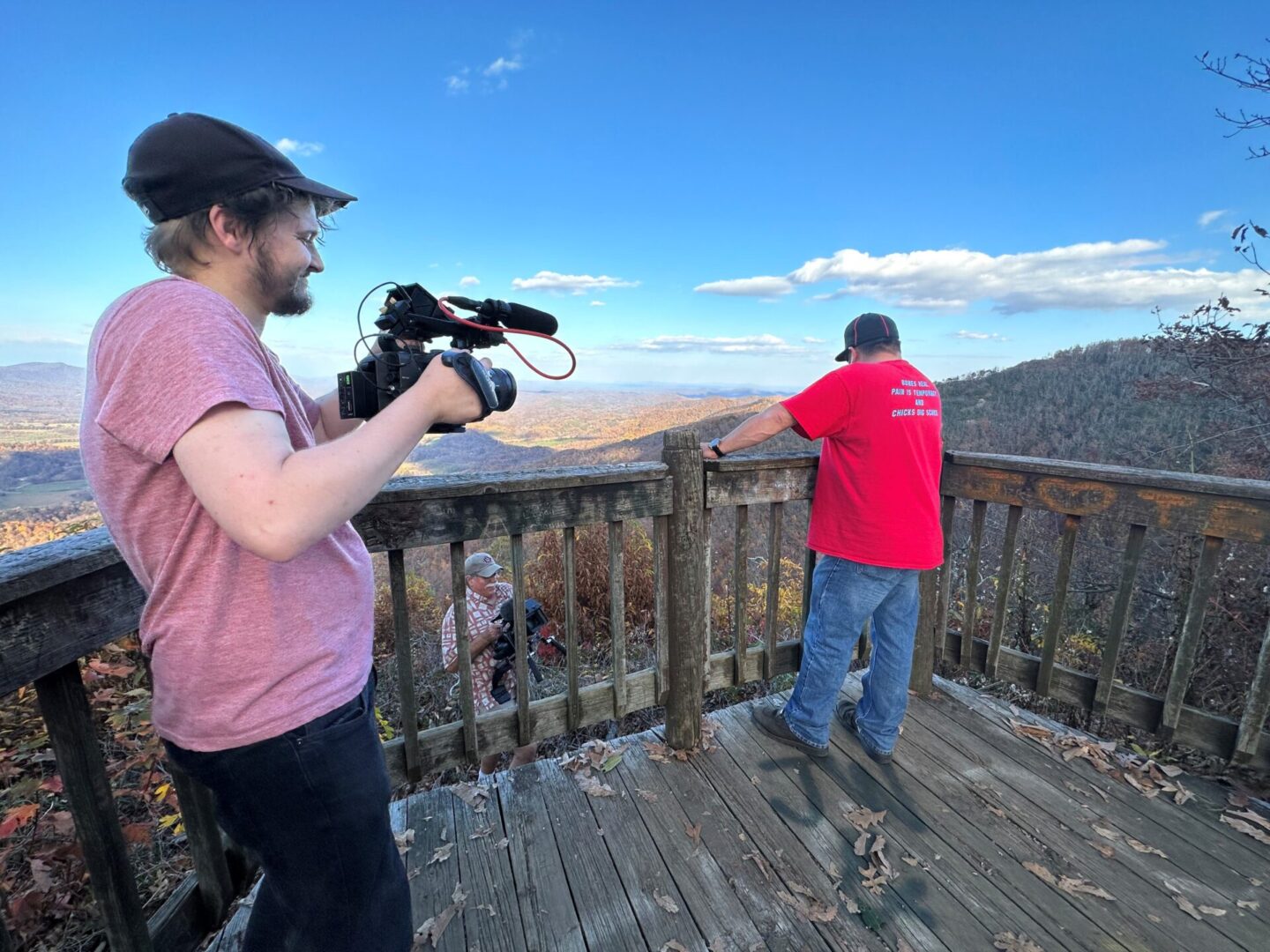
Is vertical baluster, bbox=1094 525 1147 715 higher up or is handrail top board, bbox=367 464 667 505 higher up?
handrail top board, bbox=367 464 667 505

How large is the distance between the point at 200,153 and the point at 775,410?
1969mm

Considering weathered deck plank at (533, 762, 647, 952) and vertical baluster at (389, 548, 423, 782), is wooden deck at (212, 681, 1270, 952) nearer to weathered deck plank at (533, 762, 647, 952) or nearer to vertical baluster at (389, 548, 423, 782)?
weathered deck plank at (533, 762, 647, 952)

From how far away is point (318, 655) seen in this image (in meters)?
1.01

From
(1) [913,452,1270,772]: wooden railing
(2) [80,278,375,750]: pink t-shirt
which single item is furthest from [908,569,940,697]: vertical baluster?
(2) [80,278,375,750]: pink t-shirt

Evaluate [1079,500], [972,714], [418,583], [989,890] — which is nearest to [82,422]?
[989,890]

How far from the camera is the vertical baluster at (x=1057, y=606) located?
247 centimetres

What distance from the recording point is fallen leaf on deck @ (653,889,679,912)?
175 centimetres

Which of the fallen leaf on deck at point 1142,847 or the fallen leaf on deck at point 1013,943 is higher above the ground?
the fallen leaf on deck at point 1013,943

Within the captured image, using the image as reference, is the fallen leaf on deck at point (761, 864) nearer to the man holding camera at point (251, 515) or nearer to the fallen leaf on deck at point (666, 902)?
the fallen leaf on deck at point (666, 902)

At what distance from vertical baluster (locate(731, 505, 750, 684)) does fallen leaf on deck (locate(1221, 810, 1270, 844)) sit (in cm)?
187

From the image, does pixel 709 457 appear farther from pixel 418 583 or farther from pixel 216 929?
pixel 418 583

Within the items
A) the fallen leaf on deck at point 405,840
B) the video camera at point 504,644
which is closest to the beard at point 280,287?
the fallen leaf on deck at point 405,840


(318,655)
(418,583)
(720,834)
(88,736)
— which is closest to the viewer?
(318,655)

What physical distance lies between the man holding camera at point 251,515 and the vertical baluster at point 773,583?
6.17ft
